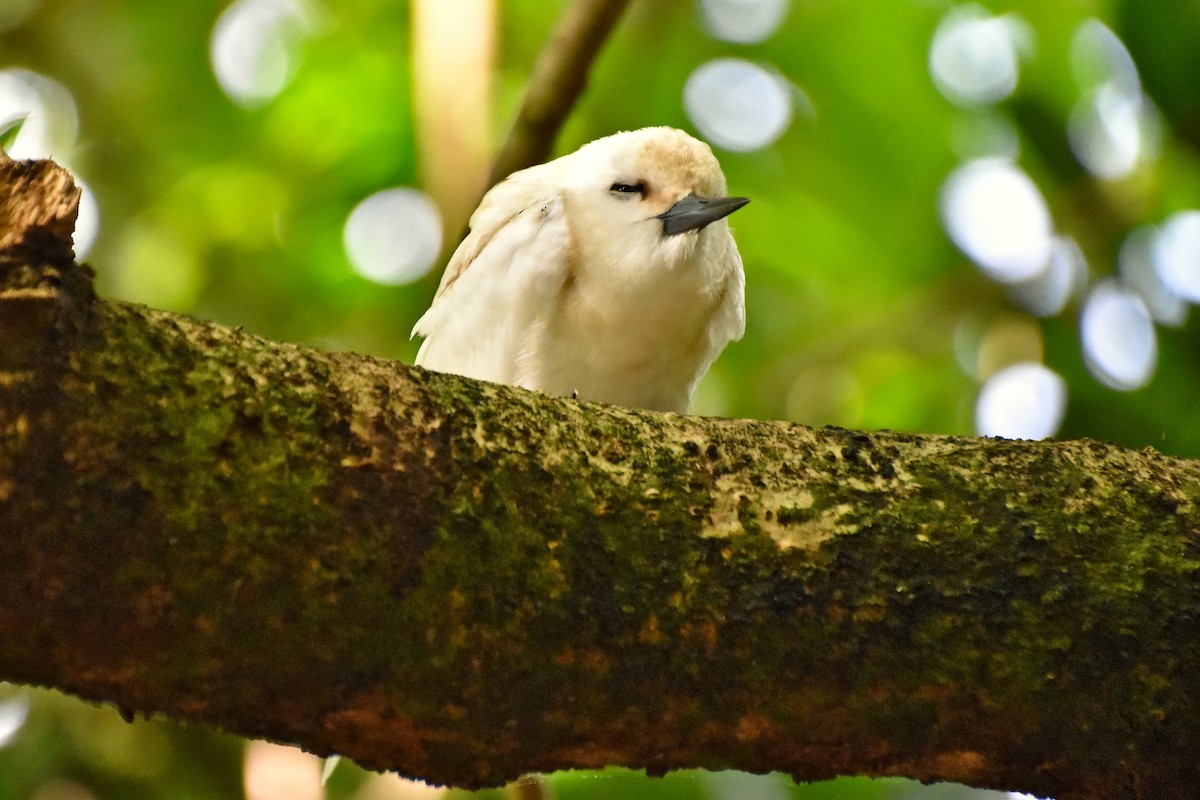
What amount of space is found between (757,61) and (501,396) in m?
3.93

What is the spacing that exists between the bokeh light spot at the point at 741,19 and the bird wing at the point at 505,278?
193 centimetres

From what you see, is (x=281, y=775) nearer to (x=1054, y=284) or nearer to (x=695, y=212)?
(x=695, y=212)

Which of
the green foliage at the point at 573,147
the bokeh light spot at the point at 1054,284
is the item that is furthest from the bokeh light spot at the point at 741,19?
the bokeh light spot at the point at 1054,284

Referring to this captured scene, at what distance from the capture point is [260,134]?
18.9 ft

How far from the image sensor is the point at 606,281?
12.8 ft

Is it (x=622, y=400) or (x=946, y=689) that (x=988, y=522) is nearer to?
(x=946, y=689)

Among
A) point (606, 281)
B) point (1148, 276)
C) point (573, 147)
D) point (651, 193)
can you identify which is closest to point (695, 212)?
point (651, 193)

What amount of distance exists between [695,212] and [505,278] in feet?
1.83

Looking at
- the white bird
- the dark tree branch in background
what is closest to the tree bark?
the white bird

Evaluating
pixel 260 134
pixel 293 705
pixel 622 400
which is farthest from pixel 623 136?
pixel 293 705

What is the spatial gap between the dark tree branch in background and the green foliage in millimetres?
1376

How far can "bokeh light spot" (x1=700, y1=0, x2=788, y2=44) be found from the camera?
5688 mm

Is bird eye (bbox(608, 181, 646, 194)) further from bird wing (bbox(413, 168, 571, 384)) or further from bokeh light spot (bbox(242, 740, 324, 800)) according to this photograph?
bokeh light spot (bbox(242, 740, 324, 800))

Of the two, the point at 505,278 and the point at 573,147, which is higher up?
the point at 573,147
